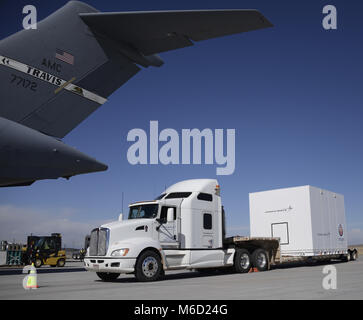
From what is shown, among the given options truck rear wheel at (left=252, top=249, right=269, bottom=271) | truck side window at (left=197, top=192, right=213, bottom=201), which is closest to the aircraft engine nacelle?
truck side window at (left=197, top=192, right=213, bottom=201)

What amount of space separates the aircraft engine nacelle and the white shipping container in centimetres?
1337

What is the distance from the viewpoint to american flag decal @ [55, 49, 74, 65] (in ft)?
24.4

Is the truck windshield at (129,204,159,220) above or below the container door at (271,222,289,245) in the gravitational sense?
above

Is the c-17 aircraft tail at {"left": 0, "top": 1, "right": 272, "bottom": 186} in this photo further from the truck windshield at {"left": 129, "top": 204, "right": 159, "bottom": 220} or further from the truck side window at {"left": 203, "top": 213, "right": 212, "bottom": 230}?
the truck side window at {"left": 203, "top": 213, "right": 212, "bottom": 230}

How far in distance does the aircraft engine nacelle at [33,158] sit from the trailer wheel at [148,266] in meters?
5.87

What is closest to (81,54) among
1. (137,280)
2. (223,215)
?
(137,280)

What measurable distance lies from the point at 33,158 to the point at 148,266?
7.01 m

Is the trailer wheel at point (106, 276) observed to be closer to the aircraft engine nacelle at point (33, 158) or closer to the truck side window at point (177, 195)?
the truck side window at point (177, 195)

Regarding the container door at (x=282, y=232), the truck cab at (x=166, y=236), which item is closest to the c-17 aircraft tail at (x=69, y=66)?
the truck cab at (x=166, y=236)
